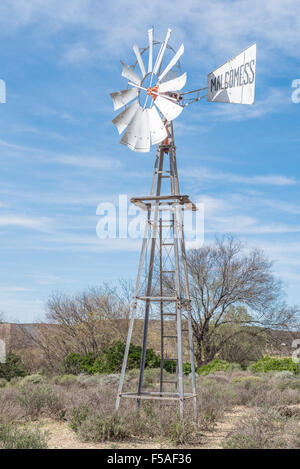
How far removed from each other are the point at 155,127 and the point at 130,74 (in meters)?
1.20

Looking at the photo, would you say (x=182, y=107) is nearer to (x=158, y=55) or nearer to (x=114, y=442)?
(x=158, y=55)

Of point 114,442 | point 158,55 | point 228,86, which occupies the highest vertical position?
point 158,55

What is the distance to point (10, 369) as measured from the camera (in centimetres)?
1814

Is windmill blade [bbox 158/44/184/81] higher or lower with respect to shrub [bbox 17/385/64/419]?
higher

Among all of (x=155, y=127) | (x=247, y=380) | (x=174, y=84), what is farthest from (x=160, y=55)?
(x=247, y=380)

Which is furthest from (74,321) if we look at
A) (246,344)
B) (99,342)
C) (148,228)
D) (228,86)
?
(228,86)

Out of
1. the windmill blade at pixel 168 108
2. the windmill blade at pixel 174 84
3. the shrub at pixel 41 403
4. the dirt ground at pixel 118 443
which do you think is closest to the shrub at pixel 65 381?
the shrub at pixel 41 403

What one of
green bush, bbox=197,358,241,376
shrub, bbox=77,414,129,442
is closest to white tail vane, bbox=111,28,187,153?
shrub, bbox=77,414,129,442

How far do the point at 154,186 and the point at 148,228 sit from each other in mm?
802

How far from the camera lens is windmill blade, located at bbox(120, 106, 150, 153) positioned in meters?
8.95

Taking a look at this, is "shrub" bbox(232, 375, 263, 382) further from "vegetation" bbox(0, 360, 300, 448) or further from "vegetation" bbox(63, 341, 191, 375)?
"vegetation" bbox(63, 341, 191, 375)

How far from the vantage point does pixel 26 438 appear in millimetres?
6789

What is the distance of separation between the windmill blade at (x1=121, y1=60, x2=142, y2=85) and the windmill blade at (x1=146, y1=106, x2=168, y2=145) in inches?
25.0

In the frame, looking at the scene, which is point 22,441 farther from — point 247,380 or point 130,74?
point 247,380
